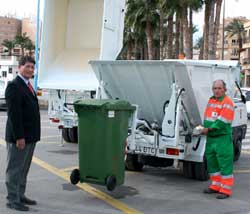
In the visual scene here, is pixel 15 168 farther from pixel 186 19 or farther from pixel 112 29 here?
pixel 186 19

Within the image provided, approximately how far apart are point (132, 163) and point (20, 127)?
3453 mm

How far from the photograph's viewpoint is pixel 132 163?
9.05 m

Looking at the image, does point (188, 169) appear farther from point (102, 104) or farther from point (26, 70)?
point (26, 70)

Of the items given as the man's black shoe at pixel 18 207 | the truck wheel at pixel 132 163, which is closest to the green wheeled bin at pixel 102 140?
A: the man's black shoe at pixel 18 207

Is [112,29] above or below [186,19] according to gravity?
below

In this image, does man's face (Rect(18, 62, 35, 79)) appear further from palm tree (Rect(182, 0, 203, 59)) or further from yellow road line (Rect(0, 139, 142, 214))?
palm tree (Rect(182, 0, 203, 59))

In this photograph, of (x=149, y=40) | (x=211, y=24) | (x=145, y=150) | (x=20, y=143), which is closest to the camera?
(x=20, y=143)

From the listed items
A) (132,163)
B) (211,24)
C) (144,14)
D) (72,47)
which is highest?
(144,14)

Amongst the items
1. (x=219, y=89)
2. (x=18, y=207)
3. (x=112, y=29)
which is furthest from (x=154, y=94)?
(x=112, y=29)

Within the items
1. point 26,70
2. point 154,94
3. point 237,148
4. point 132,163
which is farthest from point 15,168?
point 237,148

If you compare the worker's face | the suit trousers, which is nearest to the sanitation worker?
the worker's face

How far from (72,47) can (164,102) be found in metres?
4.72

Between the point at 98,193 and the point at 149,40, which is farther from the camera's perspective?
the point at 149,40

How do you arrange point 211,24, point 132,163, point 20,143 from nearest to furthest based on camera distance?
point 20,143, point 132,163, point 211,24
